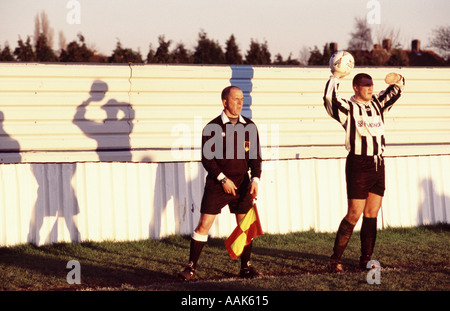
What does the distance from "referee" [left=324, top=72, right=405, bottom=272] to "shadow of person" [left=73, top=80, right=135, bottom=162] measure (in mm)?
3558

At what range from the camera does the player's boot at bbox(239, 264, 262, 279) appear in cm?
682

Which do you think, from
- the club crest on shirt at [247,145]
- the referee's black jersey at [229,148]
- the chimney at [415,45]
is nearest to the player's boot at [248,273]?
the referee's black jersey at [229,148]

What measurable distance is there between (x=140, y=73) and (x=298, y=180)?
276cm

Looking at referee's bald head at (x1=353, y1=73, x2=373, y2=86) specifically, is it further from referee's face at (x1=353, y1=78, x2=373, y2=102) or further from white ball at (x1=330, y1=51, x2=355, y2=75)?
white ball at (x1=330, y1=51, x2=355, y2=75)

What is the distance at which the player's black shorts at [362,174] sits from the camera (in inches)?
282

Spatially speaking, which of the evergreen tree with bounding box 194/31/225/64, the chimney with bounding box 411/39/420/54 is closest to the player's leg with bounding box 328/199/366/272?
the evergreen tree with bounding box 194/31/225/64

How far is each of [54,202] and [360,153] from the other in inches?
167

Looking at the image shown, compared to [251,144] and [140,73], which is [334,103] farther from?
[140,73]

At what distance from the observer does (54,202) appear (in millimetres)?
9180

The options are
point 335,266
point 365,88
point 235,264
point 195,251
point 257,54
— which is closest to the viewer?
point 195,251

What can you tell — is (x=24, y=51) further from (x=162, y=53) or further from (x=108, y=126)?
(x=108, y=126)

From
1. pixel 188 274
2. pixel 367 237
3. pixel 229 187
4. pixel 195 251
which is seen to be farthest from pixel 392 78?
pixel 188 274

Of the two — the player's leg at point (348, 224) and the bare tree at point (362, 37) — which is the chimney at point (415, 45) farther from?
the player's leg at point (348, 224)
